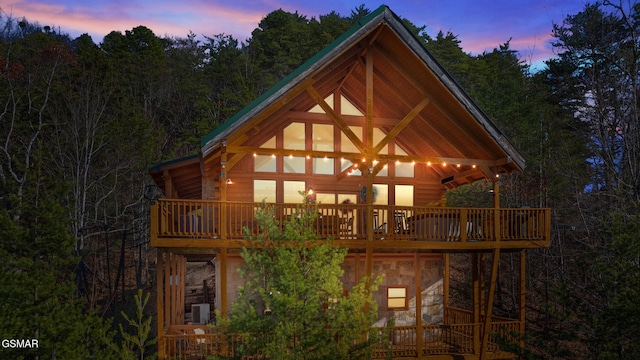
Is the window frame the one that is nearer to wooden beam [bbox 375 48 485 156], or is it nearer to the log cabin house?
the log cabin house

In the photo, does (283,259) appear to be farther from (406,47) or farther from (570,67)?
(570,67)

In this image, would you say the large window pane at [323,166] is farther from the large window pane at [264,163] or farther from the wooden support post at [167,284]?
the wooden support post at [167,284]

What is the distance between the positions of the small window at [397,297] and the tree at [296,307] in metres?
9.09

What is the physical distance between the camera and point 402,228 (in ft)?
51.0

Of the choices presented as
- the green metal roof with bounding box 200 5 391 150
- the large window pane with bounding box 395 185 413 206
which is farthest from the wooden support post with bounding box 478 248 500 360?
the green metal roof with bounding box 200 5 391 150

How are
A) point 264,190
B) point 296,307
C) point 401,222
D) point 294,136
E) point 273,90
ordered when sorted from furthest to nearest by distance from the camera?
point 294,136
point 264,190
point 401,222
point 273,90
point 296,307

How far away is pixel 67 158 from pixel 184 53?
22.5m

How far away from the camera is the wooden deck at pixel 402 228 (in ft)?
47.0

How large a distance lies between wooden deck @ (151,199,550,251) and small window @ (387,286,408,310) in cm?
372

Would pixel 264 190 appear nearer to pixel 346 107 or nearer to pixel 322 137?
pixel 322 137

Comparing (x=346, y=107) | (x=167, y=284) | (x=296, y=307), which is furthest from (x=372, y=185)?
(x=167, y=284)

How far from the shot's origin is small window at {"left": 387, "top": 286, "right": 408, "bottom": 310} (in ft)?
64.8

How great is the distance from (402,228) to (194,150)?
29.8 m

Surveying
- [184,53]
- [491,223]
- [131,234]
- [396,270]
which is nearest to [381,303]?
[396,270]
